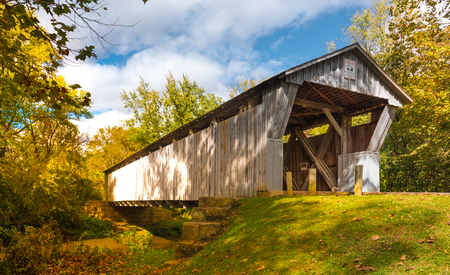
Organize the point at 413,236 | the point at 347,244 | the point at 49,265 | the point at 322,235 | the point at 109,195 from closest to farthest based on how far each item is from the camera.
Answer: the point at 413,236, the point at 347,244, the point at 322,235, the point at 49,265, the point at 109,195

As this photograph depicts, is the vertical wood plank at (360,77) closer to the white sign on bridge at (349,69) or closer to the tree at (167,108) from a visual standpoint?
the white sign on bridge at (349,69)

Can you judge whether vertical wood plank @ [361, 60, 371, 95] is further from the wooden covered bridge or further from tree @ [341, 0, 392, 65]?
tree @ [341, 0, 392, 65]

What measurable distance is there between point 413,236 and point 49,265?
297 inches

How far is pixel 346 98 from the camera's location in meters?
9.74

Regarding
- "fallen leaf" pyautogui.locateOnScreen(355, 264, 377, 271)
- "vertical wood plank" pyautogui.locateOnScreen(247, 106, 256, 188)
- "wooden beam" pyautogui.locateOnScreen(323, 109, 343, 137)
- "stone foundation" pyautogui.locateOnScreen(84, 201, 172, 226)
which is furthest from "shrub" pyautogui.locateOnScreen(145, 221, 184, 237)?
"fallen leaf" pyautogui.locateOnScreen(355, 264, 377, 271)

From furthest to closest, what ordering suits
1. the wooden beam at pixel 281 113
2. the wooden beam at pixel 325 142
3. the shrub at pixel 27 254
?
the wooden beam at pixel 325 142
the wooden beam at pixel 281 113
the shrub at pixel 27 254

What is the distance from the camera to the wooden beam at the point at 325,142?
426 inches

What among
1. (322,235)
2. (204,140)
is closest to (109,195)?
(204,140)

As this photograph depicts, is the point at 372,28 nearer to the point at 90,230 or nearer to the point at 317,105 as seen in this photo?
the point at 317,105

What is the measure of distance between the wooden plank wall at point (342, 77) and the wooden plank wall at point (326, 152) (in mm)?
1250

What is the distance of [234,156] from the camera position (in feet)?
27.5

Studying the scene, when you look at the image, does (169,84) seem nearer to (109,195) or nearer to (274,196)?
(109,195)

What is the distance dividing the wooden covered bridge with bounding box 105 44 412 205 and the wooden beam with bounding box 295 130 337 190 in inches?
1.3

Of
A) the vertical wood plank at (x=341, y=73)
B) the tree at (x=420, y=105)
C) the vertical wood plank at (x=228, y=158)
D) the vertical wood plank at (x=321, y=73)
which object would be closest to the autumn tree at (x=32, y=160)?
the vertical wood plank at (x=228, y=158)
